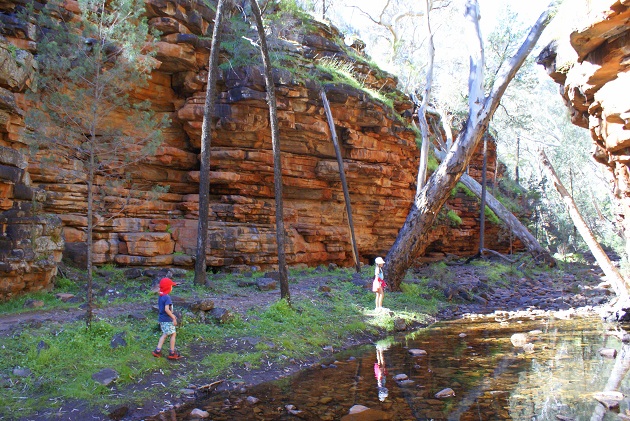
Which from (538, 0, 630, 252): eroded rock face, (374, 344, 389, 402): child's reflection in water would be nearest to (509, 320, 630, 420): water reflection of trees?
(374, 344, 389, 402): child's reflection in water

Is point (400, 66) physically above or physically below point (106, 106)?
above

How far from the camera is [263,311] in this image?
1135 cm

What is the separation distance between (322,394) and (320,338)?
11.1 feet

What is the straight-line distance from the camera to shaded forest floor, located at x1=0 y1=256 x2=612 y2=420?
22.0 ft

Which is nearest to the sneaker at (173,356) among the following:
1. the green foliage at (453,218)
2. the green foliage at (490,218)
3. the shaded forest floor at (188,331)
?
the shaded forest floor at (188,331)

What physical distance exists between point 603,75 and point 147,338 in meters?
9.84

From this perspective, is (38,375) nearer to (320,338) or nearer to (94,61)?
(320,338)

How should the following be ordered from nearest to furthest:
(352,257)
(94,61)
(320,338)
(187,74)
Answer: (94,61)
(320,338)
(187,74)
(352,257)

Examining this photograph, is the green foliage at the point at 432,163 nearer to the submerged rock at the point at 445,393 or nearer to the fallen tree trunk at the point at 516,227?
the fallen tree trunk at the point at 516,227

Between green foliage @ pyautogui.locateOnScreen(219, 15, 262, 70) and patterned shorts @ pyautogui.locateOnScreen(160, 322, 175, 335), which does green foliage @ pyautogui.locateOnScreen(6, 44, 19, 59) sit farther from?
patterned shorts @ pyautogui.locateOnScreen(160, 322, 175, 335)

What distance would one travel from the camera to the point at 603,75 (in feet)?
28.3

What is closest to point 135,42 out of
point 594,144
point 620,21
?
point 620,21

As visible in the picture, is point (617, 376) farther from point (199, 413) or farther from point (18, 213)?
point (18, 213)

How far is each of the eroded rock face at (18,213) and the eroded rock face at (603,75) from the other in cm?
1261
